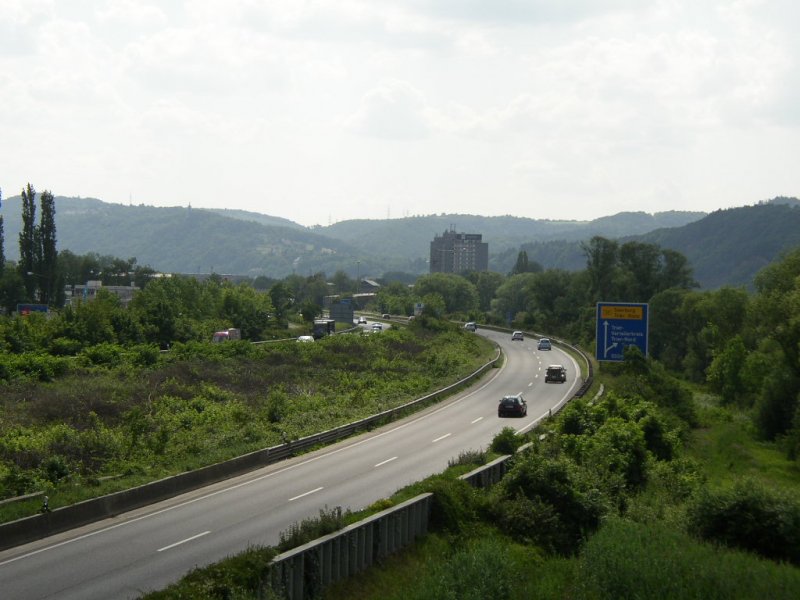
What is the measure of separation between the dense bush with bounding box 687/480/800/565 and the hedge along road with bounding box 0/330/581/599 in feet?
29.8

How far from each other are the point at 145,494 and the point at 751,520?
16013 mm

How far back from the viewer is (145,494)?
25297 mm

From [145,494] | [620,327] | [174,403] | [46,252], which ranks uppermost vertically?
[46,252]

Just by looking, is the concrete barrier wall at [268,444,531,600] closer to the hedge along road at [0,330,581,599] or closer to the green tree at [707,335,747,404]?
the hedge along road at [0,330,581,599]

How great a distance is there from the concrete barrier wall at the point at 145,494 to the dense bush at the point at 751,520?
48.2 ft

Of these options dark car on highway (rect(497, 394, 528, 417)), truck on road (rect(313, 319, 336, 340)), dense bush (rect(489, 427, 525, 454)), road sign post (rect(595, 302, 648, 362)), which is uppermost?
road sign post (rect(595, 302, 648, 362))

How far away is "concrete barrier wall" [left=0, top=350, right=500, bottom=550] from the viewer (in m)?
21.1

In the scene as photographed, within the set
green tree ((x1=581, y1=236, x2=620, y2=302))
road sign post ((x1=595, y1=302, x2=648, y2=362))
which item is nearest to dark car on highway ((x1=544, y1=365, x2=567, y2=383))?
road sign post ((x1=595, y1=302, x2=648, y2=362))

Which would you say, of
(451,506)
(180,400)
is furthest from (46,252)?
(451,506)

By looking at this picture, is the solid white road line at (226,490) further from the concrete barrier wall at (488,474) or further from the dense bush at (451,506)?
the concrete barrier wall at (488,474)

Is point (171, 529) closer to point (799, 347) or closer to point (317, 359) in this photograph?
point (799, 347)

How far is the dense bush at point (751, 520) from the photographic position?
19.5m

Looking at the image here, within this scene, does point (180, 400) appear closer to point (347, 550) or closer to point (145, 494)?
point (145, 494)

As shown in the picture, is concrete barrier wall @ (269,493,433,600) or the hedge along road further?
the hedge along road
